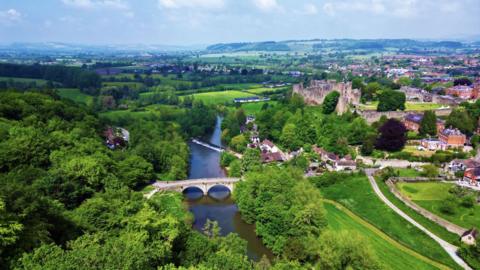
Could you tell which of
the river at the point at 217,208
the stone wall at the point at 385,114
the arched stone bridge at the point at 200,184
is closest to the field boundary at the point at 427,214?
the river at the point at 217,208

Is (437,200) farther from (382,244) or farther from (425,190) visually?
(382,244)

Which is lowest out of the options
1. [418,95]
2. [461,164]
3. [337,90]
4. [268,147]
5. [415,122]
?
[268,147]

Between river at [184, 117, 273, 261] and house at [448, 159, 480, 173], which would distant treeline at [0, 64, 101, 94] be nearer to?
river at [184, 117, 273, 261]

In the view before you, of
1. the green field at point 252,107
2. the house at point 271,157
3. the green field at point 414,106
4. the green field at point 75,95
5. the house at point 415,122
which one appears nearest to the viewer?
the house at point 271,157

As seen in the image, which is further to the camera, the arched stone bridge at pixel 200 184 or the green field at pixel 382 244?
the arched stone bridge at pixel 200 184

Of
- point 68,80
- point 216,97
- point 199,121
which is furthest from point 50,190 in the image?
point 68,80

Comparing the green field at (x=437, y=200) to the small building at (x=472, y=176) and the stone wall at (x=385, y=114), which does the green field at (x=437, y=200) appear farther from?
the stone wall at (x=385, y=114)

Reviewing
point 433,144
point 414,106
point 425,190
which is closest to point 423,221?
point 425,190
